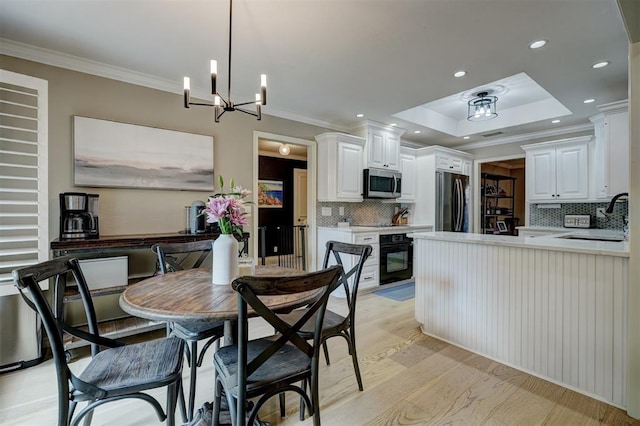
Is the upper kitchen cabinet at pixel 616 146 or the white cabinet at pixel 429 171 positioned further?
the white cabinet at pixel 429 171

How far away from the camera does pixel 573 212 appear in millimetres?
4887

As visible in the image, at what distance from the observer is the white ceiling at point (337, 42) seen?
6.71 ft

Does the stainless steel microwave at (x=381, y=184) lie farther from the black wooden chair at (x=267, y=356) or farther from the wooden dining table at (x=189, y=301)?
the black wooden chair at (x=267, y=356)

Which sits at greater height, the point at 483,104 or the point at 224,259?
the point at 483,104

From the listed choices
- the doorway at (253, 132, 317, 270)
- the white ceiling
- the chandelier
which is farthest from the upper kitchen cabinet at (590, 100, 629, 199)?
the doorway at (253, 132, 317, 270)

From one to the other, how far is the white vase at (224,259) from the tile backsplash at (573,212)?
17.0ft

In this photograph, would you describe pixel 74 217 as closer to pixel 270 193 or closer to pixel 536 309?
pixel 536 309

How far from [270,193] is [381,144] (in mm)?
3277

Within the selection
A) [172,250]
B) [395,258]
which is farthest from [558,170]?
[172,250]

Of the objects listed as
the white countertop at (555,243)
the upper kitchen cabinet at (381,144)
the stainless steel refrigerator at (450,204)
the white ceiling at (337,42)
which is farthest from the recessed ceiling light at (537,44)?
the stainless steel refrigerator at (450,204)

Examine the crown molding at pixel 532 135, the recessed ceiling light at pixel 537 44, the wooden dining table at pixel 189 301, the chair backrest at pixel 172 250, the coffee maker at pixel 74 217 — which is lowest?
the wooden dining table at pixel 189 301

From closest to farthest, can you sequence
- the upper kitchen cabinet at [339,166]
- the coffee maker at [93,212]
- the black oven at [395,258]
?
the coffee maker at [93,212] < the upper kitchen cabinet at [339,166] < the black oven at [395,258]

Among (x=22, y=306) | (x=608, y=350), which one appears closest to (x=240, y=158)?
(x=22, y=306)

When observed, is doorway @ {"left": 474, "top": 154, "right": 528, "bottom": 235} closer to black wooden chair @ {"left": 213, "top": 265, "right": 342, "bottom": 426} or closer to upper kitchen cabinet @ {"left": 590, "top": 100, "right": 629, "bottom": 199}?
upper kitchen cabinet @ {"left": 590, "top": 100, "right": 629, "bottom": 199}
